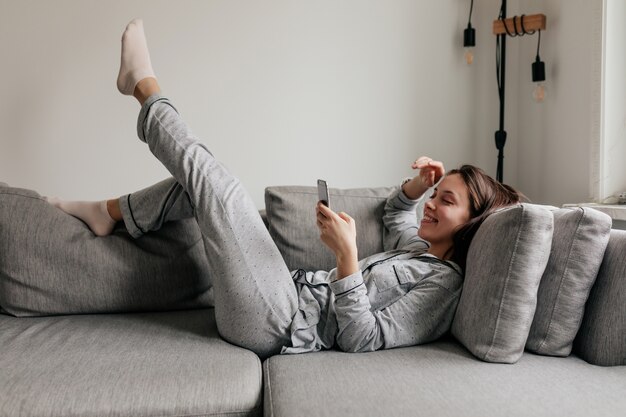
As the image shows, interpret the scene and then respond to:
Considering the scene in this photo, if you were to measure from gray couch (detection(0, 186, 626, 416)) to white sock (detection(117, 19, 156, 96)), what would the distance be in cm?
51

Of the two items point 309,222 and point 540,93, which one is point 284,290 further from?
point 540,93

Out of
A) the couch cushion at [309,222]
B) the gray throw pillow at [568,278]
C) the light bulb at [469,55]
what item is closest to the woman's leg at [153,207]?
A: the couch cushion at [309,222]

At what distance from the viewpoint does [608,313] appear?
1.33 meters

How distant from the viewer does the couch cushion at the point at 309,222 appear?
1.88 metres

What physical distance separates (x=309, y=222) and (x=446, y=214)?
0.46 metres

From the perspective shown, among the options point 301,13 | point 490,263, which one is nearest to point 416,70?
point 301,13

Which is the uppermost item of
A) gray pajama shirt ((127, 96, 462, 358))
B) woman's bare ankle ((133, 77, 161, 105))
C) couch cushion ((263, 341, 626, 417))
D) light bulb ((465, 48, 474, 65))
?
light bulb ((465, 48, 474, 65))

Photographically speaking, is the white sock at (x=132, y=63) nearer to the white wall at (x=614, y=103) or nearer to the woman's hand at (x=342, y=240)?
the woman's hand at (x=342, y=240)

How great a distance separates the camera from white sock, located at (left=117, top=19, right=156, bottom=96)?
179 centimetres

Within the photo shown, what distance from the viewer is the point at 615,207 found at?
193cm

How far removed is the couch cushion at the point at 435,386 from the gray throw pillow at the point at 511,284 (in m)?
0.04

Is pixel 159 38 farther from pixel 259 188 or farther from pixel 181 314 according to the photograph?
pixel 181 314

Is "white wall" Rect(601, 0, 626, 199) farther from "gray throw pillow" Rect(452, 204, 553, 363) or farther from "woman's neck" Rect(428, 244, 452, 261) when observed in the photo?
"gray throw pillow" Rect(452, 204, 553, 363)

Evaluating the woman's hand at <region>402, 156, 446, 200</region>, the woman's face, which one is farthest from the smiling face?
the woman's hand at <region>402, 156, 446, 200</region>
